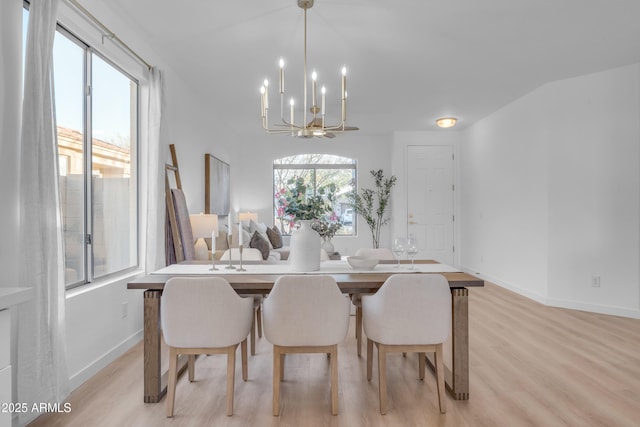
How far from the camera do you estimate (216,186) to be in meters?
5.77

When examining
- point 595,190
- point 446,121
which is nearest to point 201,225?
point 446,121

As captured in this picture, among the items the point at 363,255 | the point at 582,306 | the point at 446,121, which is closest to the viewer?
the point at 363,255

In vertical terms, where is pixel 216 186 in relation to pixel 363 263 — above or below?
above

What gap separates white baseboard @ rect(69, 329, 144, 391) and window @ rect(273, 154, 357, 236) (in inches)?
190

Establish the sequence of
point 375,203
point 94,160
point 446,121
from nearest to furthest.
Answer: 1. point 94,160
2. point 446,121
3. point 375,203

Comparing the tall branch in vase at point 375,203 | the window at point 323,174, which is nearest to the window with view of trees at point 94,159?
the window at point 323,174

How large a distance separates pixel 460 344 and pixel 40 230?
8.16 feet

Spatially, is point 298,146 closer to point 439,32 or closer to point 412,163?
point 412,163

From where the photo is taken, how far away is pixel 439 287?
2098 millimetres

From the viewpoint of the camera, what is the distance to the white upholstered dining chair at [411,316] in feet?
6.86

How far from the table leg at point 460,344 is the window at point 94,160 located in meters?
2.58

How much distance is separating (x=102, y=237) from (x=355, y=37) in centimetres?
276

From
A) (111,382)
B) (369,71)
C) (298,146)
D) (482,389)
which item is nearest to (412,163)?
(298,146)

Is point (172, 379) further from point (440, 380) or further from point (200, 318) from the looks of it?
point (440, 380)
